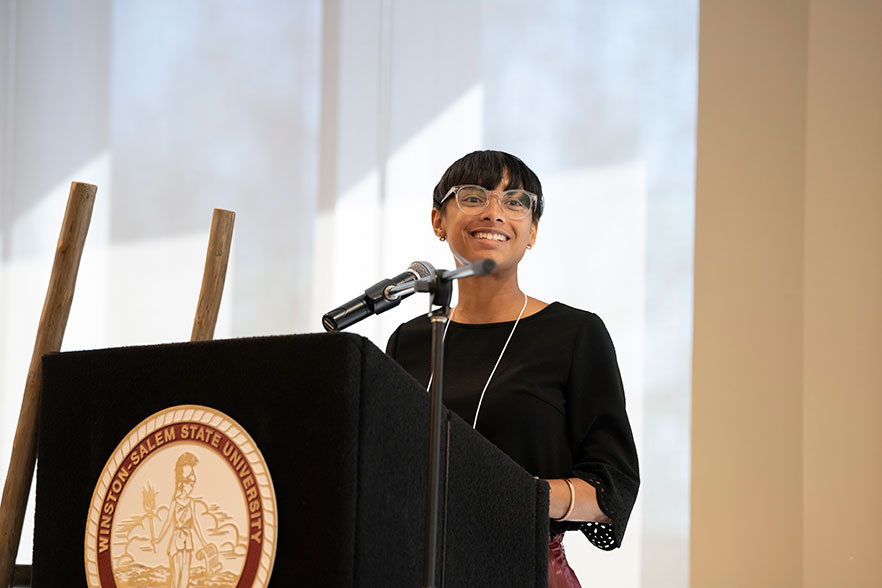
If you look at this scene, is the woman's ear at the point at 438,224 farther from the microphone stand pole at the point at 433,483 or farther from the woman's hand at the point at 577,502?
the microphone stand pole at the point at 433,483

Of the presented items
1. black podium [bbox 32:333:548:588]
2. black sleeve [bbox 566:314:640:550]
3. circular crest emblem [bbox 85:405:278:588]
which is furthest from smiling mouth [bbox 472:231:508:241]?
circular crest emblem [bbox 85:405:278:588]

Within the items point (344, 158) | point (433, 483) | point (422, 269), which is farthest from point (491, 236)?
point (344, 158)

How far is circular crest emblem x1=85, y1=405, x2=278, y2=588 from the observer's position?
3.60 feet

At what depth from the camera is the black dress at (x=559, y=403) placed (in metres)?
1.81

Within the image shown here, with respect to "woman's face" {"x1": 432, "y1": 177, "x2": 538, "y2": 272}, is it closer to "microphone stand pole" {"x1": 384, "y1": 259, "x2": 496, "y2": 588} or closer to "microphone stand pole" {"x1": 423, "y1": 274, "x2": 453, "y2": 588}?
"microphone stand pole" {"x1": 384, "y1": 259, "x2": 496, "y2": 588}

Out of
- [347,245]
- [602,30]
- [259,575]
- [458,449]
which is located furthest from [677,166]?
[259,575]

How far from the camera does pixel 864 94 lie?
2.81 meters

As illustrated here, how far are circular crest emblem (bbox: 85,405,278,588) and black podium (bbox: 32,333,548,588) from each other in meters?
0.02

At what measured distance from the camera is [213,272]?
2225 mm

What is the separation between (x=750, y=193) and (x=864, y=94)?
413mm

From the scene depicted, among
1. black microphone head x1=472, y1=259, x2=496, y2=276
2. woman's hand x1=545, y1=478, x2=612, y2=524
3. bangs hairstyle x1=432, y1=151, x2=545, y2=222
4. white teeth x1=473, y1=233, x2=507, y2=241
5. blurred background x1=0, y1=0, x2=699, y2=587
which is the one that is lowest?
woman's hand x1=545, y1=478, x2=612, y2=524

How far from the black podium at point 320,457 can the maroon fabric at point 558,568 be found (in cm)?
48

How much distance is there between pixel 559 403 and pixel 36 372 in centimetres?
107

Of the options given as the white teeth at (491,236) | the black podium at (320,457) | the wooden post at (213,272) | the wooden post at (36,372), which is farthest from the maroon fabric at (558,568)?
the wooden post at (36,372)
